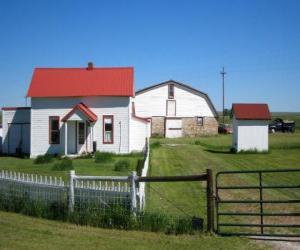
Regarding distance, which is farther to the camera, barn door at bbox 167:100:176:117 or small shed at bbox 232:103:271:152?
barn door at bbox 167:100:176:117

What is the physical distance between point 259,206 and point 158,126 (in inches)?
1651

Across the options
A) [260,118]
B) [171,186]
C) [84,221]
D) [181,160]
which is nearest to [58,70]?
[181,160]

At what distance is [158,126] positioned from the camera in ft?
179

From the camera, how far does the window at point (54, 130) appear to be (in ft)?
104

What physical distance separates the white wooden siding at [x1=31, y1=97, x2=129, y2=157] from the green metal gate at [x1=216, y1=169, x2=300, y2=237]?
13.1 metres

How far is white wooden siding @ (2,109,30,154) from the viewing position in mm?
32906

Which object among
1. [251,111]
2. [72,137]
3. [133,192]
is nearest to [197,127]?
[251,111]

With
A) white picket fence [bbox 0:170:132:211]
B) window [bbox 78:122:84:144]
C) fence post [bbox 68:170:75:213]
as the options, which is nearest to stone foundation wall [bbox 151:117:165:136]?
window [bbox 78:122:84:144]

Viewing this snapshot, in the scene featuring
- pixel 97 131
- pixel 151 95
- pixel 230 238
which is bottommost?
pixel 230 238

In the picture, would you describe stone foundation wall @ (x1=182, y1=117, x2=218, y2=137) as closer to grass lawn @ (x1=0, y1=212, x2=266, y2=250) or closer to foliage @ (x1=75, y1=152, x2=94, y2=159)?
foliage @ (x1=75, y1=152, x2=94, y2=159)

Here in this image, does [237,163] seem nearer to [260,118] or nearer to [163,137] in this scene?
[260,118]

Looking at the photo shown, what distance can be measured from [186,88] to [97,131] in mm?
24537

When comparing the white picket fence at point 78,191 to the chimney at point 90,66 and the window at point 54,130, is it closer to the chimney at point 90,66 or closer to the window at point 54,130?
the window at point 54,130

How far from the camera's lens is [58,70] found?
34.4 m
